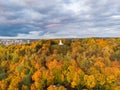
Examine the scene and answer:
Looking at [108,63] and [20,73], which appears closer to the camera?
[20,73]

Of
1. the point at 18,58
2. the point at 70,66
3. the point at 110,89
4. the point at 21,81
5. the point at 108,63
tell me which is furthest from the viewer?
the point at 18,58

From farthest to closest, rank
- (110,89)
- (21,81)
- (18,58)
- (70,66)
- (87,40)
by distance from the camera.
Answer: (87,40) < (18,58) < (70,66) < (21,81) < (110,89)

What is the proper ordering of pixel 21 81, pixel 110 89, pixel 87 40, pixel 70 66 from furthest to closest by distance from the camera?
pixel 87 40 → pixel 70 66 → pixel 21 81 → pixel 110 89

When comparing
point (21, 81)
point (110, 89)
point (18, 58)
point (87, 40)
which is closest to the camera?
point (110, 89)

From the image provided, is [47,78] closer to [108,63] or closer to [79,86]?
[79,86]

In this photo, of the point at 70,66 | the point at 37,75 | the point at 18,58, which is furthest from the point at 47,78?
the point at 18,58

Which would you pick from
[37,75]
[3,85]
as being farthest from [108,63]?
[3,85]

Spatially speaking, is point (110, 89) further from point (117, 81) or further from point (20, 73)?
point (20, 73)

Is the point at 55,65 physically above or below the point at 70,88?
above

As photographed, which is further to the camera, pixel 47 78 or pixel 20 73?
pixel 20 73
